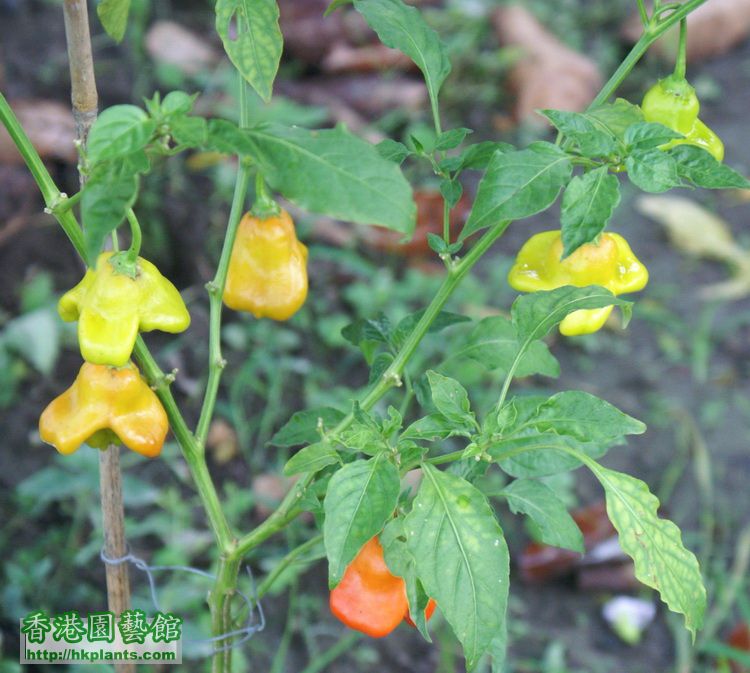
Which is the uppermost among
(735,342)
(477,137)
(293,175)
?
(293,175)

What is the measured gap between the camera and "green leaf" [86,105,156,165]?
74cm

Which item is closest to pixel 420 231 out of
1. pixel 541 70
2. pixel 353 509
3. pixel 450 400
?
pixel 541 70

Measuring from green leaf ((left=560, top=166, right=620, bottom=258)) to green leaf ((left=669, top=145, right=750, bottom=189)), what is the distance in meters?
0.06

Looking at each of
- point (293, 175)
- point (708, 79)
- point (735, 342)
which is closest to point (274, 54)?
point (293, 175)

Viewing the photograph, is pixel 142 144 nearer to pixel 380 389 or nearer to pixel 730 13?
pixel 380 389

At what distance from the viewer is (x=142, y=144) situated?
74 centimetres

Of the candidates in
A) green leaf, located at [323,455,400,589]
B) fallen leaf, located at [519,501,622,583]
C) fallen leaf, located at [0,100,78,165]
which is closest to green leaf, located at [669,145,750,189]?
green leaf, located at [323,455,400,589]

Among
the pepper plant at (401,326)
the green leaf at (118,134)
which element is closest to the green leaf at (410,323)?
the pepper plant at (401,326)

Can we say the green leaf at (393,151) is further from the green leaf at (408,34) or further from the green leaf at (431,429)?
→ the green leaf at (431,429)

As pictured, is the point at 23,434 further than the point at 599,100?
Yes

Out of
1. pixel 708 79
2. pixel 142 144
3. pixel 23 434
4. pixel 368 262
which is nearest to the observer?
pixel 142 144

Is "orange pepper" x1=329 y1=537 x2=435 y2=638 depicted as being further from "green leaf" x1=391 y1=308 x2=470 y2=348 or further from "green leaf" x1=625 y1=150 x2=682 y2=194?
"green leaf" x1=625 y1=150 x2=682 y2=194

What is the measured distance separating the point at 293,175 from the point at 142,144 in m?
0.11

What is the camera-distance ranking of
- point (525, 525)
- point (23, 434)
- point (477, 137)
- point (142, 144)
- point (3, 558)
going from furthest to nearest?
point (477, 137)
point (525, 525)
point (23, 434)
point (3, 558)
point (142, 144)
